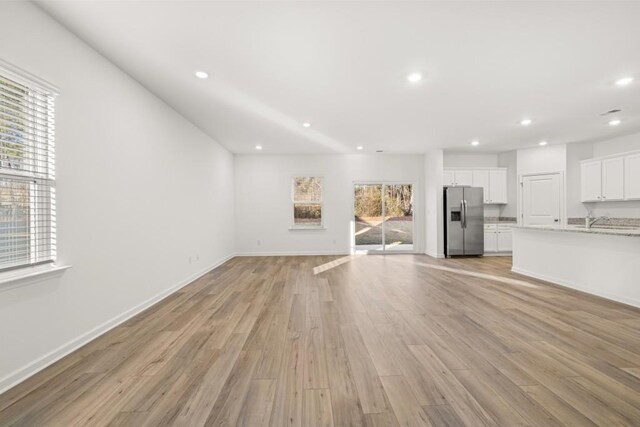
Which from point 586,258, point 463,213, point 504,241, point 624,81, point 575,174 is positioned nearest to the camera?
point 624,81

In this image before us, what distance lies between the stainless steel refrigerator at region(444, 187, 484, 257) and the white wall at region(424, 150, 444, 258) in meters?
0.15

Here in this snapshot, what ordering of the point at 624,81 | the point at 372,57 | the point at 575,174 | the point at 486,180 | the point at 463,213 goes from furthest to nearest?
the point at 486,180 < the point at 463,213 < the point at 575,174 < the point at 624,81 < the point at 372,57

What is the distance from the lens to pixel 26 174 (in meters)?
1.91

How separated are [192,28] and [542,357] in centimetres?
382

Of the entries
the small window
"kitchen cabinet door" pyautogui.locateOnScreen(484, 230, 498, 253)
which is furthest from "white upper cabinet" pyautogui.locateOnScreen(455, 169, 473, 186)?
the small window

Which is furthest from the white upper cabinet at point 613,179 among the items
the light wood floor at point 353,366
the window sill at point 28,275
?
the window sill at point 28,275

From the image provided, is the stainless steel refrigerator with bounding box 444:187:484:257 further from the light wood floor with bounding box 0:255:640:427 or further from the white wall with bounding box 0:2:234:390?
the white wall with bounding box 0:2:234:390

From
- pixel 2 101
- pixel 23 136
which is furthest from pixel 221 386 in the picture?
pixel 2 101

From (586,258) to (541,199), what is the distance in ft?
10.7

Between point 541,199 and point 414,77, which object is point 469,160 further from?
point 414,77

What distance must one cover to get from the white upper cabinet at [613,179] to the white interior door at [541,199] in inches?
30.3

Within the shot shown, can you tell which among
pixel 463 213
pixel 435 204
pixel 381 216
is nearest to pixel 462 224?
pixel 463 213

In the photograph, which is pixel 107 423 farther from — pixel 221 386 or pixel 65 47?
pixel 65 47

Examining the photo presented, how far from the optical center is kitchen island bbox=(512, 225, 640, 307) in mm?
3361
